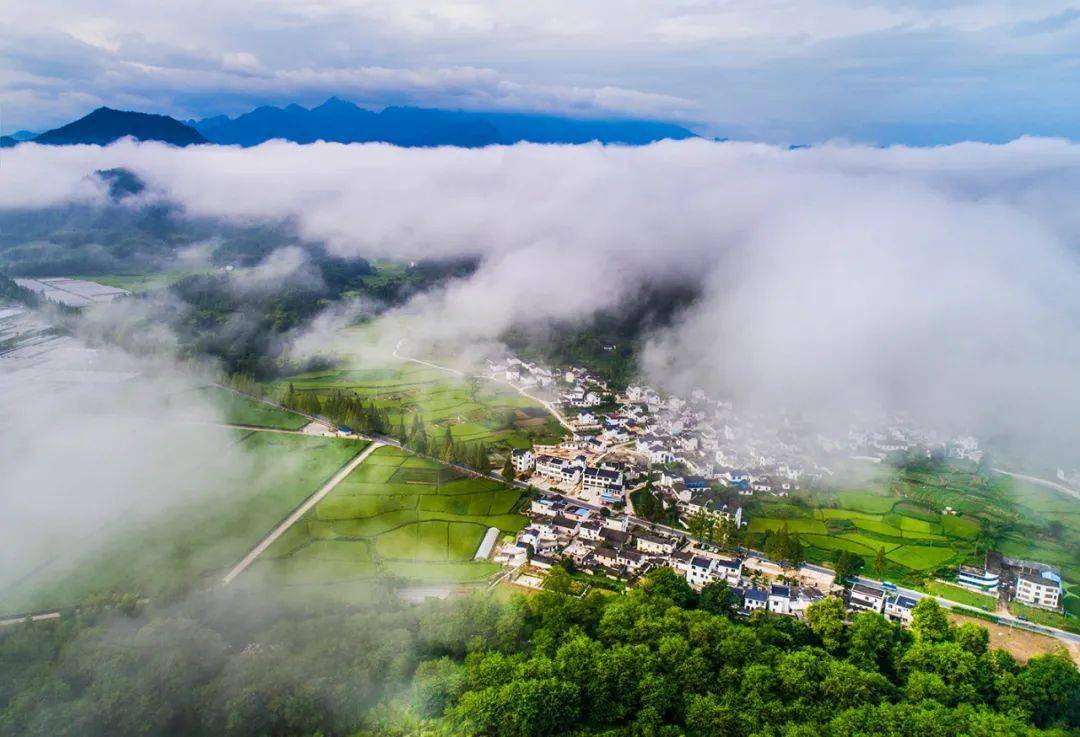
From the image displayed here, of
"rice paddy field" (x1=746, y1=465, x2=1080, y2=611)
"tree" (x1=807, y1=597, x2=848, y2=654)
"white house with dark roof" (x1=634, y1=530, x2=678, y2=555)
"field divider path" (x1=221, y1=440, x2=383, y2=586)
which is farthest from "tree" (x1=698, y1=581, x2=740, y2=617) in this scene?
"field divider path" (x1=221, y1=440, x2=383, y2=586)

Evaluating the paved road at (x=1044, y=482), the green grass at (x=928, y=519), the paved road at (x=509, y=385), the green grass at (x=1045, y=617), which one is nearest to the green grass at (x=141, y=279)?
the paved road at (x=509, y=385)

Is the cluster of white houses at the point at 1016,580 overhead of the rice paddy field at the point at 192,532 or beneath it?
overhead

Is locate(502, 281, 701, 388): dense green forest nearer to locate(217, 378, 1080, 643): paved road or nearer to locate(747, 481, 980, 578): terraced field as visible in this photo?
locate(217, 378, 1080, 643): paved road

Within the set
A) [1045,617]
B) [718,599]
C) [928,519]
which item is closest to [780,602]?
[718,599]

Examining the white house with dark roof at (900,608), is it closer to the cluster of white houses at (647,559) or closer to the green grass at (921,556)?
the cluster of white houses at (647,559)

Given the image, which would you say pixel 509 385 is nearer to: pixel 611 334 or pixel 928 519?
pixel 611 334
